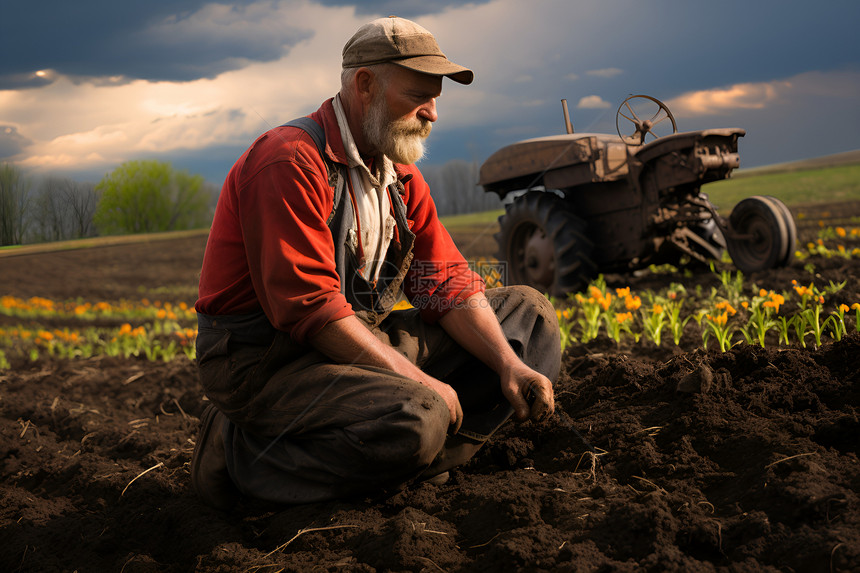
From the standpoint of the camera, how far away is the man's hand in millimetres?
2428

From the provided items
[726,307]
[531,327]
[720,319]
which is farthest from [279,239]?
[726,307]

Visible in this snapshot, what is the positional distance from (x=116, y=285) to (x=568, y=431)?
1002cm

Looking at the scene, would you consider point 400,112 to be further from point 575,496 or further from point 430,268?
point 575,496

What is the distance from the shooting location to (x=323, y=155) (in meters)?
2.41

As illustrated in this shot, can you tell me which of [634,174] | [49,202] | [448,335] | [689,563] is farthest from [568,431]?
[634,174]

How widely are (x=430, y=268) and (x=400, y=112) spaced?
677 millimetres

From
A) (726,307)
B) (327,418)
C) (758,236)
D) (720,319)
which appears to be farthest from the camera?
(758,236)

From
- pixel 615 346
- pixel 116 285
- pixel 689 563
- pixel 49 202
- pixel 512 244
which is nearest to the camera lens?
pixel 689 563

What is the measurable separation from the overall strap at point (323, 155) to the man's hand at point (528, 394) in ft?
3.01

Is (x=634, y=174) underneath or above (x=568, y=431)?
above

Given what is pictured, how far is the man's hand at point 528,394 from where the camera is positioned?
243 centimetres

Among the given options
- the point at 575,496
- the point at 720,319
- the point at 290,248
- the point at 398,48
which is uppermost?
the point at 398,48

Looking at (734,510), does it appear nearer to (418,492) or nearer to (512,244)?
(418,492)

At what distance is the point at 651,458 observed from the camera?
7.43 feet
